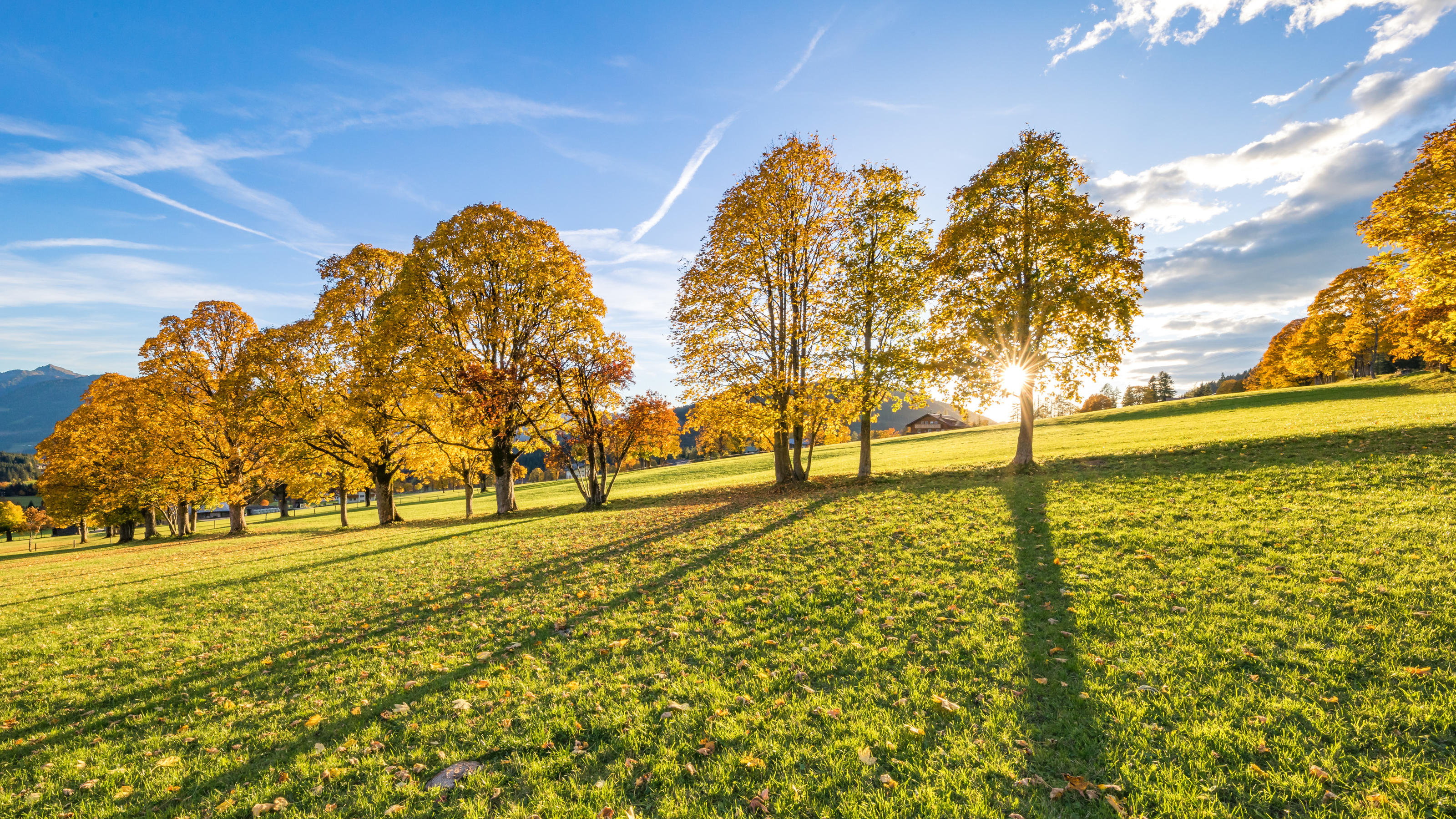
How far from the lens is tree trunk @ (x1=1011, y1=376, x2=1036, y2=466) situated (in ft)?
72.6

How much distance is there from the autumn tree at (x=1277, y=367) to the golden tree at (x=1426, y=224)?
6859 cm

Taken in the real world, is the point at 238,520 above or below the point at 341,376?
below

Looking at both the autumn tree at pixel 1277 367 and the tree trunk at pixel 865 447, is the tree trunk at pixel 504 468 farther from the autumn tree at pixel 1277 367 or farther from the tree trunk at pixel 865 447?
the autumn tree at pixel 1277 367

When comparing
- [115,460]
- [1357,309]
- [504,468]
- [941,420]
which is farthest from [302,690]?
[941,420]

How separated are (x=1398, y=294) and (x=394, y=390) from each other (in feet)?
249

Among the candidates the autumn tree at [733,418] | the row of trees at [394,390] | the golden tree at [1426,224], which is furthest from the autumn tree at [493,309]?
the golden tree at [1426,224]

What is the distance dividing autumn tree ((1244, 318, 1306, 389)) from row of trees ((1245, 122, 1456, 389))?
0.24m

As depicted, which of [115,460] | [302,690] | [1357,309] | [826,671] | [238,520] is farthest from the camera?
[1357,309]

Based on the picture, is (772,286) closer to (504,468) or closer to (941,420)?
(504,468)

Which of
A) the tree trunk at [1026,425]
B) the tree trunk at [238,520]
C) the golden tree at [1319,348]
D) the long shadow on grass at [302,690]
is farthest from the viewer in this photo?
the golden tree at [1319,348]

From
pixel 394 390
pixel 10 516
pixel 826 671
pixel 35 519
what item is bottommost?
pixel 35 519

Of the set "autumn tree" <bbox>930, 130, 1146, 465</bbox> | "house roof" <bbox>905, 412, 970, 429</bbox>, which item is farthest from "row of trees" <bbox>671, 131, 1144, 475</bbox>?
"house roof" <bbox>905, 412, 970, 429</bbox>

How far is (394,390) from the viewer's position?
84.8ft

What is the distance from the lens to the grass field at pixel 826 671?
4477 mm
